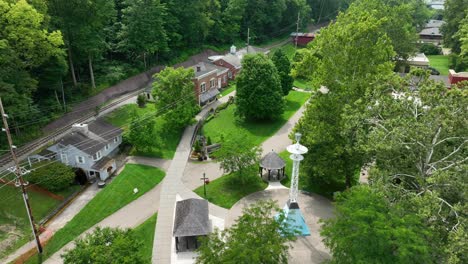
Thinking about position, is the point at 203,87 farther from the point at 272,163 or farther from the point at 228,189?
the point at 228,189

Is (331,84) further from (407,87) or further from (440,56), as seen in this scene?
(440,56)

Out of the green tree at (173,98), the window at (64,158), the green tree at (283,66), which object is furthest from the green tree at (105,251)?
the green tree at (283,66)

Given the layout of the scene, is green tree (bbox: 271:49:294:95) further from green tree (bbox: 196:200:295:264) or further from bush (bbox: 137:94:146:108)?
green tree (bbox: 196:200:295:264)

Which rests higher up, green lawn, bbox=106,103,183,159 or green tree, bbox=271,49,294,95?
green tree, bbox=271,49,294,95

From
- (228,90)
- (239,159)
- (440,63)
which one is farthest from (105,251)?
(440,63)

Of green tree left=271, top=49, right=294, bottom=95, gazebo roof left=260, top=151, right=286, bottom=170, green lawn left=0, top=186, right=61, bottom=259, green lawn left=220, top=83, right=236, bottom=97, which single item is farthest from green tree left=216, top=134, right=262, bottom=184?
green lawn left=220, top=83, right=236, bottom=97
